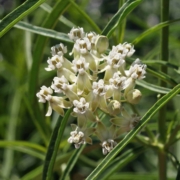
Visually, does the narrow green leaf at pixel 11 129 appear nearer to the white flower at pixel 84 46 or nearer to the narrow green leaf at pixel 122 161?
the narrow green leaf at pixel 122 161

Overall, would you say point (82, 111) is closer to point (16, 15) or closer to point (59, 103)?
point (59, 103)

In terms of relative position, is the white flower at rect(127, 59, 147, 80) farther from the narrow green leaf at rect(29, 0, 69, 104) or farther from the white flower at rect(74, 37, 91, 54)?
the narrow green leaf at rect(29, 0, 69, 104)

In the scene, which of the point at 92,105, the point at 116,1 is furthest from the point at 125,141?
the point at 116,1

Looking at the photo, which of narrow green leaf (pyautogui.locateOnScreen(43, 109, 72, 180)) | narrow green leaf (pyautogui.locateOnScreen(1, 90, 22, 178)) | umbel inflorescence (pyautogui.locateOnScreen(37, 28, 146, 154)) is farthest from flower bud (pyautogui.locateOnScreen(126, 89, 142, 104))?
narrow green leaf (pyautogui.locateOnScreen(1, 90, 22, 178))

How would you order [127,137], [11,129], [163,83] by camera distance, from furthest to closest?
[11,129], [163,83], [127,137]

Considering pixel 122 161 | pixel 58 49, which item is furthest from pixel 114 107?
pixel 122 161

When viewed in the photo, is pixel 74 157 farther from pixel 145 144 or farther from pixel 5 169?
pixel 5 169

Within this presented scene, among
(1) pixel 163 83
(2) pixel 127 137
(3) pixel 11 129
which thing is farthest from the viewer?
(3) pixel 11 129

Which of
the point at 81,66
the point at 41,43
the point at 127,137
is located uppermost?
the point at 41,43
